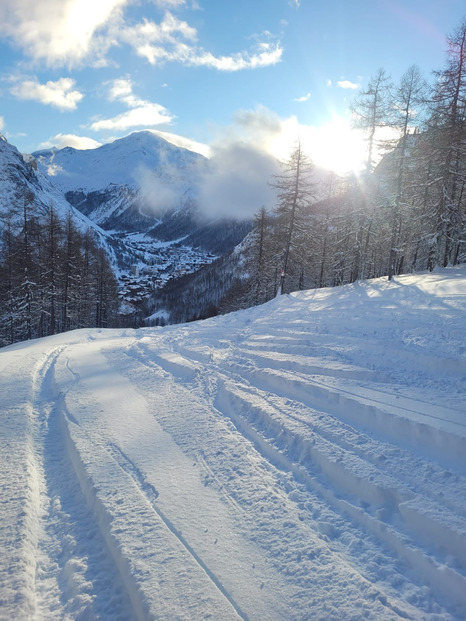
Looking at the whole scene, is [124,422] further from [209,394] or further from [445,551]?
[445,551]

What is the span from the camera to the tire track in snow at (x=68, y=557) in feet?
10.4

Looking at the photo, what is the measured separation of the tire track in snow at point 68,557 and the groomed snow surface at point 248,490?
0.05ft

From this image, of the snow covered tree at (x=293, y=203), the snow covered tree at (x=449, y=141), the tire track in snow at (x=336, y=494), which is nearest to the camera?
the tire track in snow at (x=336, y=494)

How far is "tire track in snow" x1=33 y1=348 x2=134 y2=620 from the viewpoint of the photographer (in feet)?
10.4

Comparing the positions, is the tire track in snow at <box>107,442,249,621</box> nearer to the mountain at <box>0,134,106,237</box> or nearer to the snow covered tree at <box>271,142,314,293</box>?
the snow covered tree at <box>271,142,314,293</box>

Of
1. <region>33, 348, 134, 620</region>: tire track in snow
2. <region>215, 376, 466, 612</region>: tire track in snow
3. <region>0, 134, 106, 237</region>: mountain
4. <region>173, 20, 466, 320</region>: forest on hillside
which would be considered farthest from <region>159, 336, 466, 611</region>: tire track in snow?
<region>0, 134, 106, 237</region>: mountain

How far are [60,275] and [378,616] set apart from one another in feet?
105

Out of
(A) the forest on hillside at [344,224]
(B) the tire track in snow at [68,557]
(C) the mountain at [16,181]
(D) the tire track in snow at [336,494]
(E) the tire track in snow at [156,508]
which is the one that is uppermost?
(C) the mountain at [16,181]

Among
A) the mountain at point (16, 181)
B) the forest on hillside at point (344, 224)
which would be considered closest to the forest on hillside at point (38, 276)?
the forest on hillside at point (344, 224)

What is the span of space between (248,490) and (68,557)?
7.61 ft

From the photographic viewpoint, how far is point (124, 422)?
6.56 meters

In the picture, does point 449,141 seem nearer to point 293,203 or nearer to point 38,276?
point 293,203

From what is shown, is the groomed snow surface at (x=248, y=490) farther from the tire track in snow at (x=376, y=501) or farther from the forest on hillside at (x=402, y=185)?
the forest on hillside at (x=402, y=185)

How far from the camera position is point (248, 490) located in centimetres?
453
